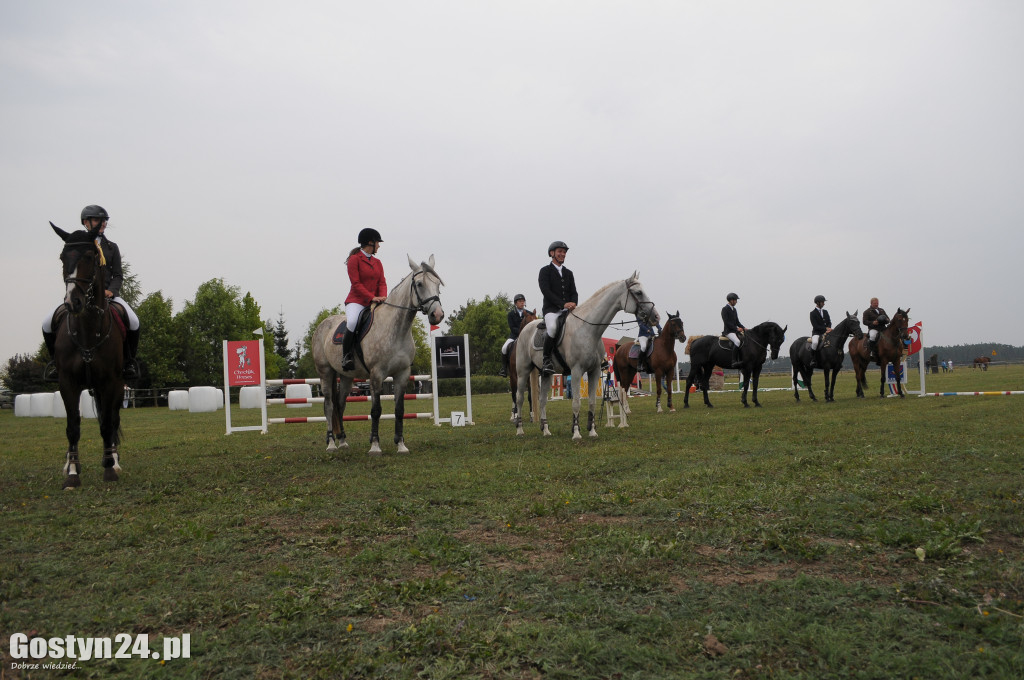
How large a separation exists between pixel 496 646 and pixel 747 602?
1.22 m

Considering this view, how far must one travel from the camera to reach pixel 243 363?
48.6 feet

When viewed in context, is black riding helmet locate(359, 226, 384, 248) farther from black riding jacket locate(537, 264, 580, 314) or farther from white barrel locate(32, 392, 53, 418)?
white barrel locate(32, 392, 53, 418)

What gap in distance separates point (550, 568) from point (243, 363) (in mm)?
12784

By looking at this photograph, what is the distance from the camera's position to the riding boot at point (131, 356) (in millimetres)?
7934

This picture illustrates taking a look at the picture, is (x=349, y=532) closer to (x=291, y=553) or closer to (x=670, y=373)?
(x=291, y=553)

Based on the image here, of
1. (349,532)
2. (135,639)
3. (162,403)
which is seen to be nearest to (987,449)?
(349,532)

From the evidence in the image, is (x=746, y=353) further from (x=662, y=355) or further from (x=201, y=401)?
(x=201, y=401)

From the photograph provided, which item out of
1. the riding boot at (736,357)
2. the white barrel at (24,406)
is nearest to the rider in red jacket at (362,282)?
the riding boot at (736,357)

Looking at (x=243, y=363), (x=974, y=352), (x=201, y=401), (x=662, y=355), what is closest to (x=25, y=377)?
(x=201, y=401)

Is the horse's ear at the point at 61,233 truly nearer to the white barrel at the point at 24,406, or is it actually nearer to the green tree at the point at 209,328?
the white barrel at the point at 24,406

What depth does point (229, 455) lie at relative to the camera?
32.4 ft

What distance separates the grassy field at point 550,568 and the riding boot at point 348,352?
8.76 ft

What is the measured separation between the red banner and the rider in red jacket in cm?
579

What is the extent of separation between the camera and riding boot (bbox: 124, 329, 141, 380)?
7934mm
